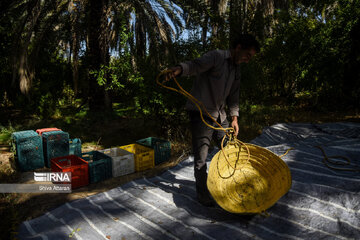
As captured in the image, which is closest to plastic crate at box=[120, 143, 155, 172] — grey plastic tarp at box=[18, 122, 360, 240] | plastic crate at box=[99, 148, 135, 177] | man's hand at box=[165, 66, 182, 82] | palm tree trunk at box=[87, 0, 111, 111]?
plastic crate at box=[99, 148, 135, 177]

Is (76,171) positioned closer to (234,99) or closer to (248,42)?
(234,99)

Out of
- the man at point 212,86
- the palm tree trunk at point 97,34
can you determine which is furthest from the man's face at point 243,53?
the palm tree trunk at point 97,34

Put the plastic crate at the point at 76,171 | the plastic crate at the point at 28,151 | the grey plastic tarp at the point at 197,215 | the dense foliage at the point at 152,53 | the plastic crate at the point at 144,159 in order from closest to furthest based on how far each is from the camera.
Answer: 1. the grey plastic tarp at the point at 197,215
2. the plastic crate at the point at 76,171
3. the plastic crate at the point at 28,151
4. the plastic crate at the point at 144,159
5. the dense foliage at the point at 152,53

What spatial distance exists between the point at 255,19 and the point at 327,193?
7574 millimetres

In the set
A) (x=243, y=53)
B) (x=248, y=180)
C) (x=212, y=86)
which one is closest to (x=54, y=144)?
(x=212, y=86)

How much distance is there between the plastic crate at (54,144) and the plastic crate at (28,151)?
Result: 104 mm

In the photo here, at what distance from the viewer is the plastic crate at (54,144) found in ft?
13.9

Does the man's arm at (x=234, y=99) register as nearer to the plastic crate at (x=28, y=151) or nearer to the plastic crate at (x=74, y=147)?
the plastic crate at (x=74, y=147)

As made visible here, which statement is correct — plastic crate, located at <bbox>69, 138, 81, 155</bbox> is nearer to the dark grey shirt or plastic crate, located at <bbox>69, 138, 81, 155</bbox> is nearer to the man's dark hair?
the dark grey shirt

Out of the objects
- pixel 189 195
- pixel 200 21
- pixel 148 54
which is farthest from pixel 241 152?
pixel 200 21

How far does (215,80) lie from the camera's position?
8.27ft

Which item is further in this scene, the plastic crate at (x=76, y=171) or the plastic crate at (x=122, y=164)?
the plastic crate at (x=122, y=164)

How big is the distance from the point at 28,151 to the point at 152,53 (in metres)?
3.07

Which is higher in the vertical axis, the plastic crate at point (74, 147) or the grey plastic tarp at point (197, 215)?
the plastic crate at point (74, 147)
